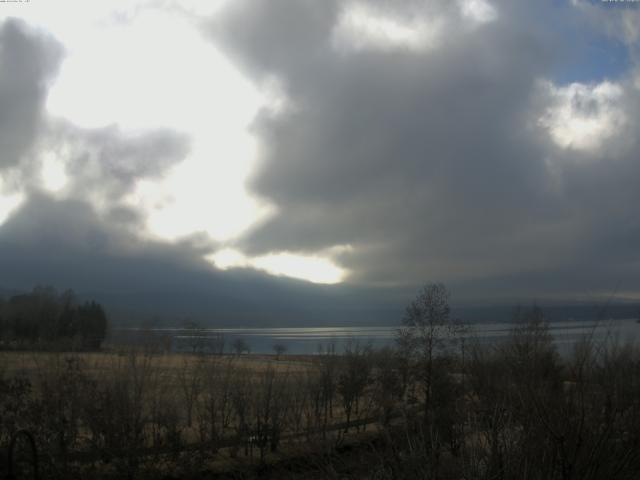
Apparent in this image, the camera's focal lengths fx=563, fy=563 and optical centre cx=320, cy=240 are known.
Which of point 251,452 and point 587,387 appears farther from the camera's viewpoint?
point 251,452

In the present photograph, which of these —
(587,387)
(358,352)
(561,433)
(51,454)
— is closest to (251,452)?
(51,454)

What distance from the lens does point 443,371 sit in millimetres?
38938

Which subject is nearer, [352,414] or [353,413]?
[352,414]

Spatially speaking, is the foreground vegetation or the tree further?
the tree

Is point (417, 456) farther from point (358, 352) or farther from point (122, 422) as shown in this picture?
point (358, 352)

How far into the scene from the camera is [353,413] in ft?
144

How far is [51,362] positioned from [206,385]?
10614 mm

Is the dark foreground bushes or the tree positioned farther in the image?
the tree

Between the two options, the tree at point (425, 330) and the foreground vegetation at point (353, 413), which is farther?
the tree at point (425, 330)

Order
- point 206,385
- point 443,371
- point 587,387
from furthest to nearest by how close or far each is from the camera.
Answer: point 443,371 < point 206,385 < point 587,387

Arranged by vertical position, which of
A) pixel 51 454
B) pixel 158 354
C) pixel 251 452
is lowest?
pixel 251 452

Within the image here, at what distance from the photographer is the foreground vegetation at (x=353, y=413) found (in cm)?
776

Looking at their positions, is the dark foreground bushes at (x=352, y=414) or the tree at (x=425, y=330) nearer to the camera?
the dark foreground bushes at (x=352, y=414)

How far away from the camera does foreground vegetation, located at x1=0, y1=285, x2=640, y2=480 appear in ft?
25.5
